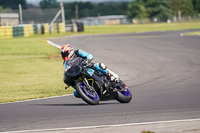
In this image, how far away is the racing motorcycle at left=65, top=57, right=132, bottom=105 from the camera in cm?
929

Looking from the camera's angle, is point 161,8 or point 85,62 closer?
point 85,62

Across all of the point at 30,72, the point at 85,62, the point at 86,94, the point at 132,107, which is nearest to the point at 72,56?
the point at 85,62

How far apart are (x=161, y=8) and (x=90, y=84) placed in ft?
433

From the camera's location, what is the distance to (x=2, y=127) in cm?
743

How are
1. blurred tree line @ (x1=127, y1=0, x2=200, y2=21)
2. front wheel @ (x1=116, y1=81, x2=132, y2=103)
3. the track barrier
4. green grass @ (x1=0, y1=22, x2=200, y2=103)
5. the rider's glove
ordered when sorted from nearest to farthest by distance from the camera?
1. the rider's glove
2. front wheel @ (x1=116, y1=81, x2=132, y2=103)
3. green grass @ (x1=0, y1=22, x2=200, y2=103)
4. the track barrier
5. blurred tree line @ (x1=127, y1=0, x2=200, y2=21)

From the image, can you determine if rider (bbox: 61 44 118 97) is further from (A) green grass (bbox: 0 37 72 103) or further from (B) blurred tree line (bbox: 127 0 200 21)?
(B) blurred tree line (bbox: 127 0 200 21)

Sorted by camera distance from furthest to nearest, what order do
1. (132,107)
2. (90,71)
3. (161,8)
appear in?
1. (161,8)
2. (90,71)
3. (132,107)

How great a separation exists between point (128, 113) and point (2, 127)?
7.90 feet

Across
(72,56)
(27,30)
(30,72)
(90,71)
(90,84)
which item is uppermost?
(72,56)

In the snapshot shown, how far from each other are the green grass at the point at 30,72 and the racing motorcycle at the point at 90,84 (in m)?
2.92

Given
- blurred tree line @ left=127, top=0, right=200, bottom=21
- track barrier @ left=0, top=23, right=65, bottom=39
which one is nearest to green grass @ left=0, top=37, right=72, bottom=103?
track barrier @ left=0, top=23, right=65, bottom=39

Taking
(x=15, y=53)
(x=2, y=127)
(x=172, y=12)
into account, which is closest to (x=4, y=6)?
(x=15, y=53)

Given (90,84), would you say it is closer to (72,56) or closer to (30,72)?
(72,56)

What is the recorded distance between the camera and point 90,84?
9.64m
